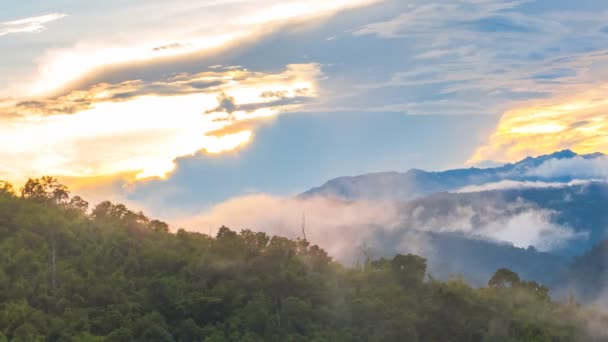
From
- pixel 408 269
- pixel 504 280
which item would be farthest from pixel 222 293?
pixel 504 280

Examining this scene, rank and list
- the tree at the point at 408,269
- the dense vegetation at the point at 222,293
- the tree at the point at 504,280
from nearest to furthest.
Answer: the dense vegetation at the point at 222,293
the tree at the point at 408,269
the tree at the point at 504,280

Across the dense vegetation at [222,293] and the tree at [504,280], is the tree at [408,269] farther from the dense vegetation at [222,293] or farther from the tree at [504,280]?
the tree at [504,280]

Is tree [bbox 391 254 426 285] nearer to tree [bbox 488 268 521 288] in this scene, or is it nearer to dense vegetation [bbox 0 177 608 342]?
dense vegetation [bbox 0 177 608 342]

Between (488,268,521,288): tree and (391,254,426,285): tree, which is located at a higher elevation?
(391,254,426,285): tree

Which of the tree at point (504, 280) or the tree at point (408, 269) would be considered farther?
the tree at point (504, 280)

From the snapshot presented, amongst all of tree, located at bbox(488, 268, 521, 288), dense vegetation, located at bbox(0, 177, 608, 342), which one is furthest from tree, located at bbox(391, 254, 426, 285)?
tree, located at bbox(488, 268, 521, 288)

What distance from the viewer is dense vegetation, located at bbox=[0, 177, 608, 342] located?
80438 mm

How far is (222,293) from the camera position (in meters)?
88.3

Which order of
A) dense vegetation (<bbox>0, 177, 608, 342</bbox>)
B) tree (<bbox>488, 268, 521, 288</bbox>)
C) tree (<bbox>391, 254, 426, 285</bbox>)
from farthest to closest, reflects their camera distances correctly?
tree (<bbox>488, 268, 521, 288</bbox>) < tree (<bbox>391, 254, 426, 285</bbox>) < dense vegetation (<bbox>0, 177, 608, 342</bbox>)

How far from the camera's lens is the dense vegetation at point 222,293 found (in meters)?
80.4

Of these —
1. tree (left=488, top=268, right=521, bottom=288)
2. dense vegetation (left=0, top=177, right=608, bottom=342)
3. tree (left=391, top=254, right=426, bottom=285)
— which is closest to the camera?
dense vegetation (left=0, top=177, right=608, bottom=342)

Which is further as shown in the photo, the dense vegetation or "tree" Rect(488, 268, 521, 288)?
"tree" Rect(488, 268, 521, 288)

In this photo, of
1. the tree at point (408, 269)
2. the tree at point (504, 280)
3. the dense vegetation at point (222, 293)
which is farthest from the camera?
the tree at point (504, 280)

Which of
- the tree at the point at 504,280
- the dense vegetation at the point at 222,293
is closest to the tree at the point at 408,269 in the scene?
the dense vegetation at the point at 222,293
